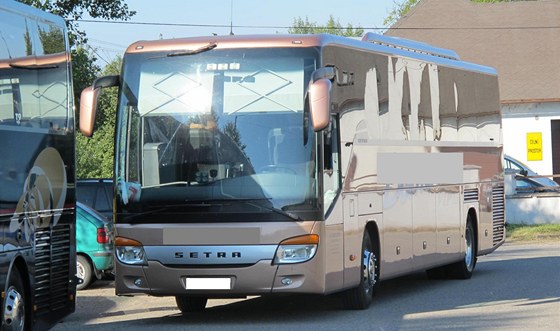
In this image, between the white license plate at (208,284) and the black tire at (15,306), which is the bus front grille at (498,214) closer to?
the white license plate at (208,284)

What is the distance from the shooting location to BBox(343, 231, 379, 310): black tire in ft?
53.2

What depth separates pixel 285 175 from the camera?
1463cm

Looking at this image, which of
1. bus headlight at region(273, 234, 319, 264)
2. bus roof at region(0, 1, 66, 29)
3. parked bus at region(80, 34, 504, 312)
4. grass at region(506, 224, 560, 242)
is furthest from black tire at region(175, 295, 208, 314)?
grass at region(506, 224, 560, 242)

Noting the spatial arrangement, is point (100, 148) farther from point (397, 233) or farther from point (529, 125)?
point (397, 233)

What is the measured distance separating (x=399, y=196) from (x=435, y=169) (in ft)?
7.02

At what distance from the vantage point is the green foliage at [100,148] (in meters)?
38.2

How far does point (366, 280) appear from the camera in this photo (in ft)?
54.0

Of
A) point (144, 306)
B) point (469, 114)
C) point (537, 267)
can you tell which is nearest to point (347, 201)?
point (144, 306)

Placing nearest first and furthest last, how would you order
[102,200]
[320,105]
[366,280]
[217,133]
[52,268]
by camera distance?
1. [52,268]
2. [320,105]
3. [217,133]
4. [366,280]
5. [102,200]

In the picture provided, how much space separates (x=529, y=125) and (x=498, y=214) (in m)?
31.4

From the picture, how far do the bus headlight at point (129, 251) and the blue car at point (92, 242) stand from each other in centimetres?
539

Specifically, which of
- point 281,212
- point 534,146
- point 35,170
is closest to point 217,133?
point 281,212

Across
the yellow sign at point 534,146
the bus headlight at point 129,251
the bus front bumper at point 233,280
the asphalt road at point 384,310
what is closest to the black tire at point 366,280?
the asphalt road at point 384,310

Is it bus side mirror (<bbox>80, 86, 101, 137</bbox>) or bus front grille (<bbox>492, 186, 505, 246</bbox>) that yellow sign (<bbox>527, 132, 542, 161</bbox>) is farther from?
bus side mirror (<bbox>80, 86, 101, 137</bbox>)
